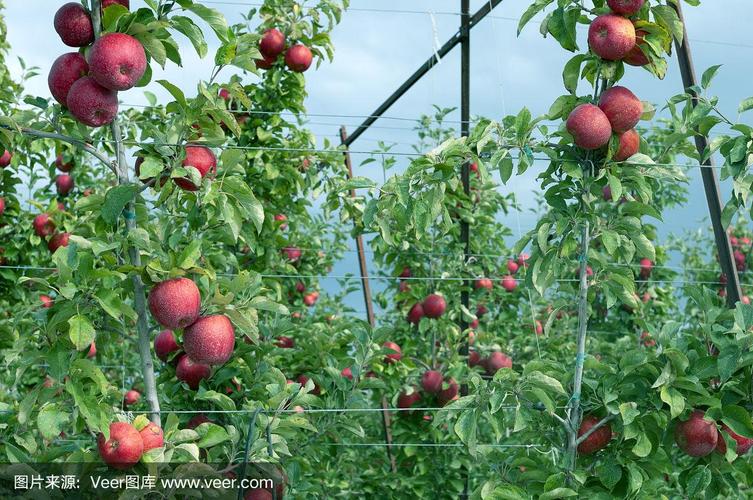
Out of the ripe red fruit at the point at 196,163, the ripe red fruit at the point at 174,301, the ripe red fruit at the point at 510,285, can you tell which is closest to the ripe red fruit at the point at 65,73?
the ripe red fruit at the point at 196,163

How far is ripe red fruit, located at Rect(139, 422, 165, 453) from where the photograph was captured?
1.98 metres

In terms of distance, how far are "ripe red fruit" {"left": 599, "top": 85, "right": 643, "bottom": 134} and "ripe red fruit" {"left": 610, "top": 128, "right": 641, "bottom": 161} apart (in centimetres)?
2

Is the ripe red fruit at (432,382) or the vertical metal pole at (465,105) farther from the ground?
the vertical metal pole at (465,105)

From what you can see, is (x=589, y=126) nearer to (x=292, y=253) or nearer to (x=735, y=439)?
(x=735, y=439)

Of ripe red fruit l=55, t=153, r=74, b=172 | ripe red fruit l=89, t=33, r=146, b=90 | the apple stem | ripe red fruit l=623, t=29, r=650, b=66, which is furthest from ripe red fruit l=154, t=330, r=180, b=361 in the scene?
ripe red fruit l=55, t=153, r=74, b=172

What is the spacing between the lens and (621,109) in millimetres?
2109

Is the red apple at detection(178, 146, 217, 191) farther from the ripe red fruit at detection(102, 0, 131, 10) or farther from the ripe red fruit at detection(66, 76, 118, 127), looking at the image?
the ripe red fruit at detection(102, 0, 131, 10)

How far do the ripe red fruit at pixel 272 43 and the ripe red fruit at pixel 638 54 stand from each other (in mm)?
2221

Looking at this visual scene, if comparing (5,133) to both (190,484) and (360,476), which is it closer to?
(190,484)

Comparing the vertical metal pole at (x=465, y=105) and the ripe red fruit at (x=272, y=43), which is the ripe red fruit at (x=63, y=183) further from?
the vertical metal pole at (x=465, y=105)

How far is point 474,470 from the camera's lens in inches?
151

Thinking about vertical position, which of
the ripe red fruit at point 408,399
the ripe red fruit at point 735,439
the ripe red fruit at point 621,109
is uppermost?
the ripe red fruit at point 621,109

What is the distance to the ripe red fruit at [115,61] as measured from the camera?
1.94m

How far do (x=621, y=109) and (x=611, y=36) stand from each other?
0.56 ft
